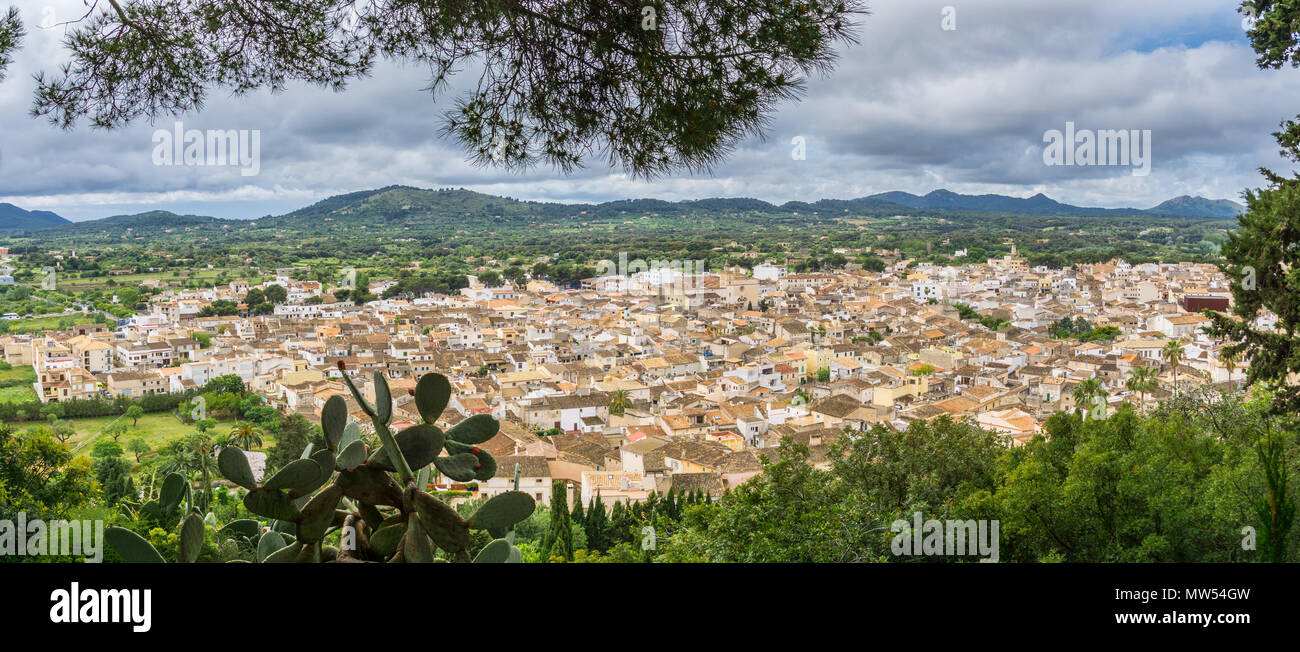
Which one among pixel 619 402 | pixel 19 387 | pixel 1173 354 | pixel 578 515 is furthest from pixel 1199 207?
pixel 19 387

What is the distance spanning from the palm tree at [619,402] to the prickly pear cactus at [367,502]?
1695cm

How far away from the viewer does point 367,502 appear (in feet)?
2.93

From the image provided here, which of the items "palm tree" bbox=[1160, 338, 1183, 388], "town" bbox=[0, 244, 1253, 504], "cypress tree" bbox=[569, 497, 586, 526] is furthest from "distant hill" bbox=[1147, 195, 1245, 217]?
"cypress tree" bbox=[569, 497, 586, 526]

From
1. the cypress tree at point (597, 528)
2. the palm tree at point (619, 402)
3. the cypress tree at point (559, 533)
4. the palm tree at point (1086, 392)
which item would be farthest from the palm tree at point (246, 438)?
the palm tree at point (1086, 392)

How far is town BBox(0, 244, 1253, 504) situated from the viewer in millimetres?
14359

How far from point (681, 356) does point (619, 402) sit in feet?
16.1

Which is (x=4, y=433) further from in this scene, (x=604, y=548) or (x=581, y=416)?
(x=581, y=416)

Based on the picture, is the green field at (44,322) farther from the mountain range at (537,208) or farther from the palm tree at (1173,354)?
the palm tree at (1173,354)

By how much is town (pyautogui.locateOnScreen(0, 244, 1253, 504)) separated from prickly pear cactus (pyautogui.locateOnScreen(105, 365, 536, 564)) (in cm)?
585

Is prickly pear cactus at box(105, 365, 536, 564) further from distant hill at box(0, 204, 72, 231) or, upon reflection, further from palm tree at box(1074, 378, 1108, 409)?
distant hill at box(0, 204, 72, 231)

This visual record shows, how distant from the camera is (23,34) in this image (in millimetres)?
2479

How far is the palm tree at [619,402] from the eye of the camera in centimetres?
1802
